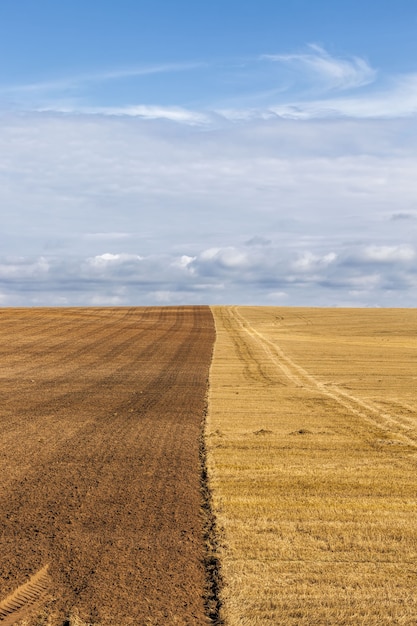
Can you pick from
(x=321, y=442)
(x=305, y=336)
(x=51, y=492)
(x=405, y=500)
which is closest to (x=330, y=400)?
(x=321, y=442)

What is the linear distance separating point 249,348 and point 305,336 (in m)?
14.4

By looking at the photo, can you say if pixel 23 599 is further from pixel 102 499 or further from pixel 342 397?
pixel 342 397

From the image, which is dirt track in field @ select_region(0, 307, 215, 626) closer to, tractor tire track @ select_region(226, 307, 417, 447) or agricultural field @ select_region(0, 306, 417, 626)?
agricultural field @ select_region(0, 306, 417, 626)

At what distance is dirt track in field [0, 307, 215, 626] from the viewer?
24.5 ft

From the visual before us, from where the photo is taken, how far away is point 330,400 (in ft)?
81.9

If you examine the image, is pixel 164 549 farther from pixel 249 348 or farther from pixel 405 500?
pixel 249 348

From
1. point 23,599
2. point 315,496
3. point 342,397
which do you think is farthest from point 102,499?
point 342,397

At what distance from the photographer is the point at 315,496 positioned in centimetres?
1180

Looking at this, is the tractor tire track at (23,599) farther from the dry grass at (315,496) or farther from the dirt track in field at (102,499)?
the dry grass at (315,496)

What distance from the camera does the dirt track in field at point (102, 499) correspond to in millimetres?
7461

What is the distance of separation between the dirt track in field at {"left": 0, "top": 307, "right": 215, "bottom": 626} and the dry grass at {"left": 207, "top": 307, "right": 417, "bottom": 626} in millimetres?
602

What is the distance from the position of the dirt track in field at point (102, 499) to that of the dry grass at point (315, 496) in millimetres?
602

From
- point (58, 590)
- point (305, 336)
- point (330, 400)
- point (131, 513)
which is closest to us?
point (58, 590)

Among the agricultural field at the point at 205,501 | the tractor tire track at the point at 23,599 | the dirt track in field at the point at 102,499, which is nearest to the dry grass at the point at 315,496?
the agricultural field at the point at 205,501
